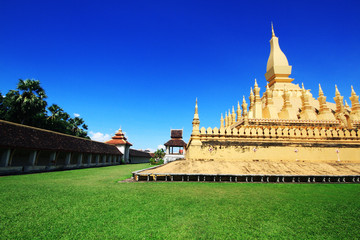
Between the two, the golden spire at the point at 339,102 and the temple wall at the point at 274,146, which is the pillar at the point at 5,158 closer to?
the temple wall at the point at 274,146

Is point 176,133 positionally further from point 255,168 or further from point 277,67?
point 255,168

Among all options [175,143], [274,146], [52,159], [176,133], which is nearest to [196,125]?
[274,146]

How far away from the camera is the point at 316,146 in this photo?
1059 cm

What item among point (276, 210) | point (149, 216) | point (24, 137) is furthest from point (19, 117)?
point (276, 210)

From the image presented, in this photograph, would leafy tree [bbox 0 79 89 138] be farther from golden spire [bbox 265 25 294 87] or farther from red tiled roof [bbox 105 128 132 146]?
golden spire [bbox 265 25 294 87]

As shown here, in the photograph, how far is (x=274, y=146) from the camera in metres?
10.5

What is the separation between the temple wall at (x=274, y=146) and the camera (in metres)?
10.2

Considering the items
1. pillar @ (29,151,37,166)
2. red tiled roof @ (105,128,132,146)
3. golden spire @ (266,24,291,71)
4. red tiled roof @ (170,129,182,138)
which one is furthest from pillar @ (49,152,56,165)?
golden spire @ (266,24,291,71)

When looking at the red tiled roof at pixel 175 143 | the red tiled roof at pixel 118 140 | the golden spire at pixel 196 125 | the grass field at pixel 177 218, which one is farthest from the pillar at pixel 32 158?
the red tiled roof at pixel 118 140

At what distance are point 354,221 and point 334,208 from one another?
33.4 inches

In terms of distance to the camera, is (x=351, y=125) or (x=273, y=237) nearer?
(x=273, y=237)

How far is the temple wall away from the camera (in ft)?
33.4

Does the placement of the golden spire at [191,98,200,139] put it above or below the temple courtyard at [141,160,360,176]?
above

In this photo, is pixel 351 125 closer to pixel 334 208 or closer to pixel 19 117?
pixel 334 208
